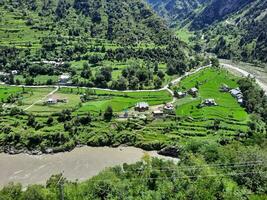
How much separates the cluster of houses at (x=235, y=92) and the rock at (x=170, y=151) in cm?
3014

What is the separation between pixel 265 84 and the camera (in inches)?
4761

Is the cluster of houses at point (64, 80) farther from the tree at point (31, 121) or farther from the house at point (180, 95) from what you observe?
the house at point (180, 95)

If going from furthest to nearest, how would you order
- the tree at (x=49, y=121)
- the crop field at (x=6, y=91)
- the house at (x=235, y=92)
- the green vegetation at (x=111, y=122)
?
the house at (x=235, y=92) → the crop field at (x=6, y=91) → the tree at (x=49, y=121) → the green vegetation at (x=111, y=122)


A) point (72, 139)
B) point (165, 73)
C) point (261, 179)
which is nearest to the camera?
point (261, 179)

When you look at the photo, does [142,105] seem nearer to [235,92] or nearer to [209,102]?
[209,102]

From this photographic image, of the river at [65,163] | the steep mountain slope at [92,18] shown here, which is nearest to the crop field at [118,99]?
the river at [65,163]

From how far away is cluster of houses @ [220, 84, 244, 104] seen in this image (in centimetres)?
9607

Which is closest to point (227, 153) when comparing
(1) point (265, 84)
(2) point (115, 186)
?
(2) point (115, 186)

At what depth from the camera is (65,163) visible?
6900 cm

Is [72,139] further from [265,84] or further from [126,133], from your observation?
[265,84]

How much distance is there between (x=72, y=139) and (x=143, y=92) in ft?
96.1

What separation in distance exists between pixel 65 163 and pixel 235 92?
49440 mm

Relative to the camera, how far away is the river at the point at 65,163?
63.9 m

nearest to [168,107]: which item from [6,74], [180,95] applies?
[180,95]
